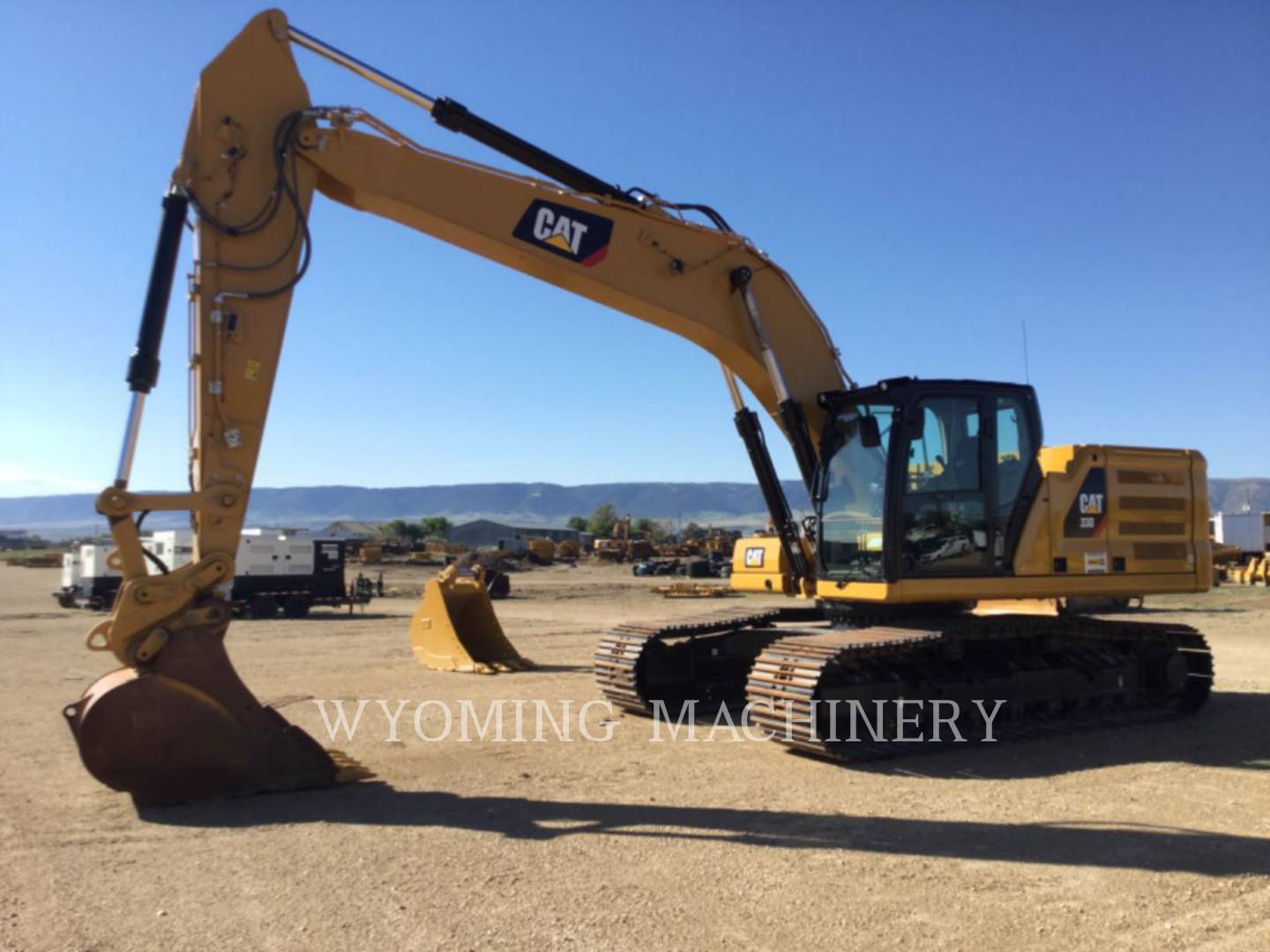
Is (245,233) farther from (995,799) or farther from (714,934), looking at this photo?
(995,799)

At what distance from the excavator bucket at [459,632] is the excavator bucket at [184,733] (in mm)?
6892

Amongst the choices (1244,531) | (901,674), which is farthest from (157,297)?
(1244,531)

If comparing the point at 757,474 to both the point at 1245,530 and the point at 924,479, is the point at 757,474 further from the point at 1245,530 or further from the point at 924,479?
the point at 1245,530

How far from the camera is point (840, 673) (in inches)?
343

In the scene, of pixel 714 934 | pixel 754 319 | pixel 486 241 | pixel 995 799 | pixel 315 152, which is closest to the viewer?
pixel 714 934

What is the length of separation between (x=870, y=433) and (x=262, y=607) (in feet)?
70.2

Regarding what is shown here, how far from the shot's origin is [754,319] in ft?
32.0

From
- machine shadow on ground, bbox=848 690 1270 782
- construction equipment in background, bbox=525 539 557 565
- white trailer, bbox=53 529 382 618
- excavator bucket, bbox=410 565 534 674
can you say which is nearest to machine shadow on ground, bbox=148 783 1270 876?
machine shadow on ground, bbox=848 690 1270 782

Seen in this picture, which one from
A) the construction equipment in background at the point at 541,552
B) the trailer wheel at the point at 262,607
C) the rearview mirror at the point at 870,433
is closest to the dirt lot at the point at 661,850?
the rearview mirror at the point at 870,433

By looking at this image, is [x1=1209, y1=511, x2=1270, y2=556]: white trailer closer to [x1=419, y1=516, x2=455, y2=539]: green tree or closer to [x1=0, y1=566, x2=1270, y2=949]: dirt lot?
[x1=0, y1=566, x2=1270, y2=949]: dirt lot

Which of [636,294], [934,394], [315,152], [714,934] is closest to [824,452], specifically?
[934,394]

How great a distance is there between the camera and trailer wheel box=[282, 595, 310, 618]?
27172mm

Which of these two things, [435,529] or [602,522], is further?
[602,522]

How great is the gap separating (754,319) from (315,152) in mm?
4049
